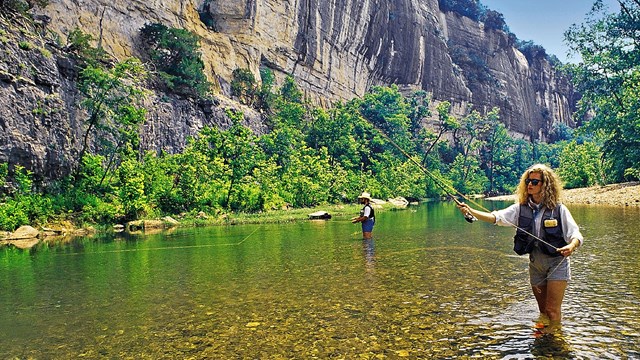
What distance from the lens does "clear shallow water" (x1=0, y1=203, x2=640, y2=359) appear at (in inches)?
241

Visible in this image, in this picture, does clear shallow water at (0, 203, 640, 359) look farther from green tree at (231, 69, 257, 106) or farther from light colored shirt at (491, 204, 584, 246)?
green tree at (231, 69, 257, 106)

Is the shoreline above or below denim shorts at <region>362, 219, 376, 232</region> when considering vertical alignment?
above

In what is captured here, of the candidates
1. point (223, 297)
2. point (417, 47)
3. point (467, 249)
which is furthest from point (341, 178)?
point (417, 47)

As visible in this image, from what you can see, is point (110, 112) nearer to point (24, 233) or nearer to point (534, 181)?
point (24, 233)

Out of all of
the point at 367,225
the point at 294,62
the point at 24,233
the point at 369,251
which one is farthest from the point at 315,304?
the point at 294,62

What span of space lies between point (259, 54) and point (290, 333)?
5133 cm

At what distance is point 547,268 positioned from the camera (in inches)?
247

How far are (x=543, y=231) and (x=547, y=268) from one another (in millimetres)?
471

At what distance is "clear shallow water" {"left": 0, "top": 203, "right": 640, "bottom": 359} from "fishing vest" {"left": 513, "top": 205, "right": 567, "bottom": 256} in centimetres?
106

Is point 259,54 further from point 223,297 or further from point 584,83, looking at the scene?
point 223,297

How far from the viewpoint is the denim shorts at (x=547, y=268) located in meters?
6.11

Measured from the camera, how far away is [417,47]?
87125 mm

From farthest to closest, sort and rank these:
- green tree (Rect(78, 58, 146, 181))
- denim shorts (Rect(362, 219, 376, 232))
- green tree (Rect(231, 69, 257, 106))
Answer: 1. green tree (Rect(231, 69, 257, 106))
2. green tree (Rect(78, 58, 146, 181))
3. denim shorts (Rect(362, 219, 376, 232))

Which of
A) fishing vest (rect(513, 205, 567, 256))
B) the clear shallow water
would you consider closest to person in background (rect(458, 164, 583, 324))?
fishing vest (rect(513, 205, 567, 256))
